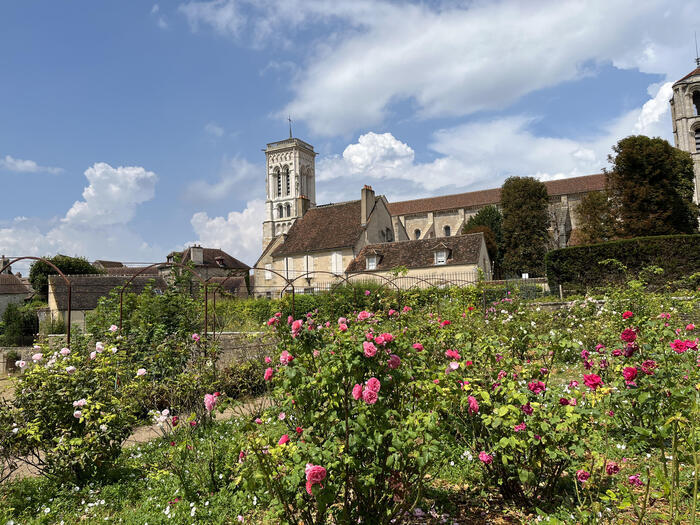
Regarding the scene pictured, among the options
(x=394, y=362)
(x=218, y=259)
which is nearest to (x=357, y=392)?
(x=394, y=362)

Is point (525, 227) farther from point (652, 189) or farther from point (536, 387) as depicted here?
point (536, 387)

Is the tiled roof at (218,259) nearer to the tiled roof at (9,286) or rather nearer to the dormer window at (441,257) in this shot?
the tiled roof at (9,286)

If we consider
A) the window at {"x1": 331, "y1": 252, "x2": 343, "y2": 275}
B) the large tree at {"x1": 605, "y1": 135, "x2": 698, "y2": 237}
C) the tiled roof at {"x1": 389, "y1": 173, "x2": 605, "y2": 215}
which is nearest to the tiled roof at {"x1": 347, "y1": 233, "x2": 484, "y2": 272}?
the window at {"x1": 331, "y1": 252, "x2": 343, "y2": 275}

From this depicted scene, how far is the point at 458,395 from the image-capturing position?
115 inches

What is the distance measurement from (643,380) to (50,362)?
5254 mm

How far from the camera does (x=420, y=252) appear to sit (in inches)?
1091

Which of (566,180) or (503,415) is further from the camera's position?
(566,180)

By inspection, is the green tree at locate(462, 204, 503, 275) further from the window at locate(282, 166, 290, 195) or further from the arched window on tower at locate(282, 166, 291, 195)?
the window at locate(282, 166, 290, 195)

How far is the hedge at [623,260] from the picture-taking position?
16.5 metres

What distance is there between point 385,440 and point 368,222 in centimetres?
2967

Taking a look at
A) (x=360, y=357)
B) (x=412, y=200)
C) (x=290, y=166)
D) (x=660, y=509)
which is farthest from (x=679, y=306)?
(x=290, y=166)

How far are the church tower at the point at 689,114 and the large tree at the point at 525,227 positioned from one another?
17854 mm

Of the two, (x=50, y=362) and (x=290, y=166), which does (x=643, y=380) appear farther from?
(x=290, y=166)

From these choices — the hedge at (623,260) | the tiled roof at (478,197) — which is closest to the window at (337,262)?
the hedge at (623,260)
